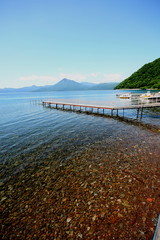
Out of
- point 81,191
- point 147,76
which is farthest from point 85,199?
point 147,76

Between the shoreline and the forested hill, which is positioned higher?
the forested hill

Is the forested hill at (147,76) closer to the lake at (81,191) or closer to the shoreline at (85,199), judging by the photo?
the lake at (81,191)

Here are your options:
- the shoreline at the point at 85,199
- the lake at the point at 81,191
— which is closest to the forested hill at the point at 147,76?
the lake at the point at 81,191

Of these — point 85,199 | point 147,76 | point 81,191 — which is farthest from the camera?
point 147,76

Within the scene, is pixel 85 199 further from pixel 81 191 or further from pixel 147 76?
pixel 147 76

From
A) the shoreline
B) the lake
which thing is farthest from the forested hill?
the shoreline

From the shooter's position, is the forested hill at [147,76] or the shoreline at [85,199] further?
the forested hill at [147,76]

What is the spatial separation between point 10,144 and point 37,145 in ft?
10.8

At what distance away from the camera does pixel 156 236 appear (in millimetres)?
2109

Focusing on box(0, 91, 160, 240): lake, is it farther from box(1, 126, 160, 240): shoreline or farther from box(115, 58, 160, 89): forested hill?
box(115, 58, 160, 89): forested hill

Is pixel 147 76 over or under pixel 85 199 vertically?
over

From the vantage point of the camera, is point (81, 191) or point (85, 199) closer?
point (85, 199)

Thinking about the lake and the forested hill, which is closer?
the lake

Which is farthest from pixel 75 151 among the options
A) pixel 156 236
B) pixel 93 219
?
pixel 156 236
